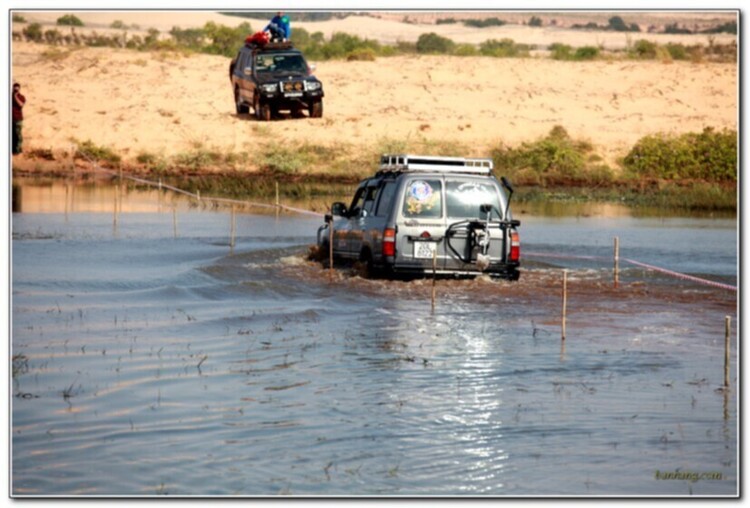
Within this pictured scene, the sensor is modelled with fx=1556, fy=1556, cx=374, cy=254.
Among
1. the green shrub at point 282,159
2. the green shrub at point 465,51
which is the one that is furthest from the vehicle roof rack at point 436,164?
the green shrub at point 465,51

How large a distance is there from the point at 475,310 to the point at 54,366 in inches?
256

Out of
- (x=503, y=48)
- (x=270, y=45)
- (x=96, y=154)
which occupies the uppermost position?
(x=270, y=45)

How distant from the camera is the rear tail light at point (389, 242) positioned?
20234mm

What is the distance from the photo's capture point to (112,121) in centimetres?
5391

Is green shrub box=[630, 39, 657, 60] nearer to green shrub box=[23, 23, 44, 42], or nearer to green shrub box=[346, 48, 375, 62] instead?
green shrub box=[346, 48, 375, 62]

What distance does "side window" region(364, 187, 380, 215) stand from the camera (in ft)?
70.0

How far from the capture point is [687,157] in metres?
49.6

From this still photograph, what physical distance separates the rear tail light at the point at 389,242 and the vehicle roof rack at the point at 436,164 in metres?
0.90

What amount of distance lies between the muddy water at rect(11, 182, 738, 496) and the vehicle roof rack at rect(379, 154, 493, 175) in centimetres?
159

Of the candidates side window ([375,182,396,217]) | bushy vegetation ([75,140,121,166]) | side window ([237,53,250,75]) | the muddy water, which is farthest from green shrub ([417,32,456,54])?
side window ([375,182,396,217])

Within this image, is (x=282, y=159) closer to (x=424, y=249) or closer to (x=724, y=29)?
(x=424, y=249)

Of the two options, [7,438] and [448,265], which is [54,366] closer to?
[7,438]

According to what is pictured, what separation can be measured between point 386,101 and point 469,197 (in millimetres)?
38128

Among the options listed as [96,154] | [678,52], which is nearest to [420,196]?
[96,154]
